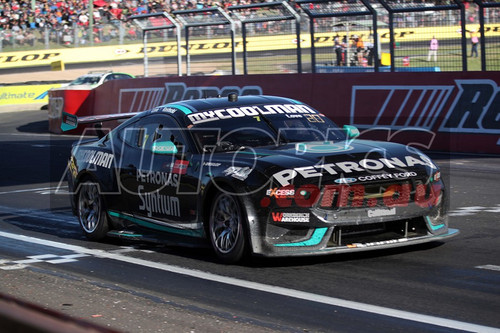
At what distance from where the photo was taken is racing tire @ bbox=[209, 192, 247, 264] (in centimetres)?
703

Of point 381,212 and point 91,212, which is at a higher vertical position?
point 381,212

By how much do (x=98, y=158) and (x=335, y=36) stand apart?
1065cm

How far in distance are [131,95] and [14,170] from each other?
26.7 ft

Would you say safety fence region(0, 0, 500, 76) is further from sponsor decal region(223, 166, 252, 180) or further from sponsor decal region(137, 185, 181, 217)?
sponsor decal region(223, 166, 252, 180)

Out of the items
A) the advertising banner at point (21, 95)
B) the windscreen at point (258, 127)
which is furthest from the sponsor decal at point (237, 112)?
the advertising banner at point (21, 95)

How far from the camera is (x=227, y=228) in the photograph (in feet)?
23.8

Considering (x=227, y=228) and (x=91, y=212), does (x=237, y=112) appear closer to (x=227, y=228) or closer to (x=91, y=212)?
(x=227, y=228)

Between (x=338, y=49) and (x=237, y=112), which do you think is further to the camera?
(x=338, y=49)

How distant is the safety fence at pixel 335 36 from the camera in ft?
53.9

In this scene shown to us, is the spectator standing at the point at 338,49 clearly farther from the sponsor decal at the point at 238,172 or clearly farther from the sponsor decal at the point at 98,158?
the sponsor decal at the point at 238,172

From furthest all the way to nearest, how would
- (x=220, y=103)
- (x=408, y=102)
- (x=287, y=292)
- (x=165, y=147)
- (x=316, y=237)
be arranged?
(x=408, y=102), (x=220, y=103), (x=165, y=147), (x=316, y=237), (x=287, y=292)

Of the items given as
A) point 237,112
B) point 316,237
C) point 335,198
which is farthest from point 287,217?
point 237,112

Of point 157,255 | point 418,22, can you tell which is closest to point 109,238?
point 157,255

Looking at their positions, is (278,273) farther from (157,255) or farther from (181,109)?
(181,109)
